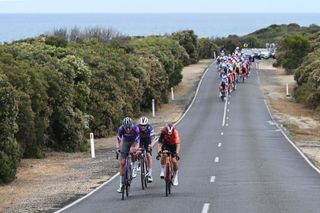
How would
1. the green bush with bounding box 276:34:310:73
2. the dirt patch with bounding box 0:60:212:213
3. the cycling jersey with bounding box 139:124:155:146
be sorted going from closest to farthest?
the dirt patch with bounding box 0:60:212:213 < the cycling jersey with bounding box 139:124:155:146 < the green bush with bounding box 276:34:310:73

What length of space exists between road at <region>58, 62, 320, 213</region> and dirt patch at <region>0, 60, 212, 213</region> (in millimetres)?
802

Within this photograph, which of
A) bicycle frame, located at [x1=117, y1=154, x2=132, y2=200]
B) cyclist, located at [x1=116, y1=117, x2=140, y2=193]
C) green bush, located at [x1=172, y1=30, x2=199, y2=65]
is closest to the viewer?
bicycle frame, located at [x1=117, y1=154, x2=132, y2=200]

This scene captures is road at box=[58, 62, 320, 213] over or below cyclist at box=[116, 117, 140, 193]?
below

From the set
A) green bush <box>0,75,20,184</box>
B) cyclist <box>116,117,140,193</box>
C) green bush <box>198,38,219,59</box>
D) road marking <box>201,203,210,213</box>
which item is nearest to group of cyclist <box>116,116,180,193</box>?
cyclist <box>116,117,140,193</box>

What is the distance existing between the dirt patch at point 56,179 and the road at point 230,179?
802mm

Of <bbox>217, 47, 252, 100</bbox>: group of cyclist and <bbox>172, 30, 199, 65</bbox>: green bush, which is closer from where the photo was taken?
<bbox>217, 47, 252, 100</bbox>: group of cyclist

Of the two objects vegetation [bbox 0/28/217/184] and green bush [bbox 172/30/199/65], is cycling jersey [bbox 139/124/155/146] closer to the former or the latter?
vegetation [bbox 0/28/217/184]

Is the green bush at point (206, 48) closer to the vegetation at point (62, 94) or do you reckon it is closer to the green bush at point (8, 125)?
the vegetation at point (62, 94)

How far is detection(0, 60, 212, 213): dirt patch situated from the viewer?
17.6 m

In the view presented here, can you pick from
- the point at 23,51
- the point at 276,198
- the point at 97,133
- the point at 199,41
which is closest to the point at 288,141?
the point at 97,133

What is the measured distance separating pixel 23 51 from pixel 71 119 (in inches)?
186

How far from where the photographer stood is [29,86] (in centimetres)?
2731

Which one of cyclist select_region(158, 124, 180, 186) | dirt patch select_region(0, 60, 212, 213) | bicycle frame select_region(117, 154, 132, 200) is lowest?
dirt patch select_region(0, 60, 212, 213)

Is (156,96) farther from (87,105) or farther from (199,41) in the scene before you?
(199,41)
